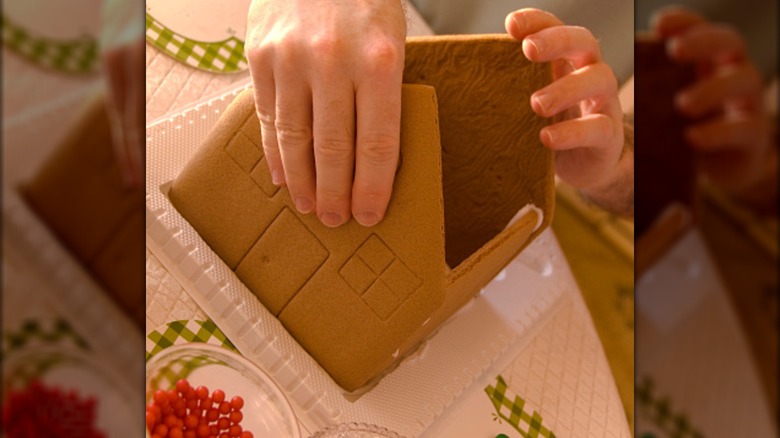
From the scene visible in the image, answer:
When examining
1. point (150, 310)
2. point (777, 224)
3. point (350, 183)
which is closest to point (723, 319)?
point (777, 224)

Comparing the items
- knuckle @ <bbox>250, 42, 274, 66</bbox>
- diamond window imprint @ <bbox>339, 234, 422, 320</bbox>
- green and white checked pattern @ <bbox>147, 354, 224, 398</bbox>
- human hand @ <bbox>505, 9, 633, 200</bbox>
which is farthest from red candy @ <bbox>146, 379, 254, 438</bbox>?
human hand @ <bbox>505, 9, 633, 200</bbox>

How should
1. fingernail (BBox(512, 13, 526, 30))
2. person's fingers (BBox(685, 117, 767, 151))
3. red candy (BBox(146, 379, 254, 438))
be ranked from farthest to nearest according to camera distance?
fingernail (BBox(512, 13, 526, 30))
red candy (BBox(146, 379, 254, 438))
person's fingers (BBox(685, 117, 767, 151))

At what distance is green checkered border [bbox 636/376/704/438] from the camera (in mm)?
199

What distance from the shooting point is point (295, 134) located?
50cm

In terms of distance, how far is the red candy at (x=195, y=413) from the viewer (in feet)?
1.54

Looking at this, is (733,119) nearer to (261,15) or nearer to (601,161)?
(261,15)

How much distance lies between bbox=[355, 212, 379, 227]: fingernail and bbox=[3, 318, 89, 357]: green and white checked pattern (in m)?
0.30

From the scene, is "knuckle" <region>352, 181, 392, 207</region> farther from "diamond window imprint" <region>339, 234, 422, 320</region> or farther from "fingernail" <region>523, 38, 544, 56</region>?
"fingernail" <region>523, 38, 544, 56</region>

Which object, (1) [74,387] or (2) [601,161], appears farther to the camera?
(2) [601,161]

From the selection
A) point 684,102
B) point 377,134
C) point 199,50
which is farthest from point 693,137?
point 199,50

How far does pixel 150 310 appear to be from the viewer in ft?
1.81

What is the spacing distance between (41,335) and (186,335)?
14.9 inches

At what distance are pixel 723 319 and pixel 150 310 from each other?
0.48m

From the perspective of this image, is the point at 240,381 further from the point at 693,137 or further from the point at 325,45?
the point at 693,137
